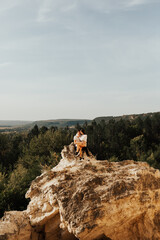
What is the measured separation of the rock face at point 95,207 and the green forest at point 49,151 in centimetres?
1558

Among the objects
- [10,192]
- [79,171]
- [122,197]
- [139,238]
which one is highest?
[79,171]

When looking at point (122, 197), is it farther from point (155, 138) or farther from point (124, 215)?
point (155, 138)

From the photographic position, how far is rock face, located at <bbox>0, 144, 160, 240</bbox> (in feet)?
36.6

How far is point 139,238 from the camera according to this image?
12.0 meters

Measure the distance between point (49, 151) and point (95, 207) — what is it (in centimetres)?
4516

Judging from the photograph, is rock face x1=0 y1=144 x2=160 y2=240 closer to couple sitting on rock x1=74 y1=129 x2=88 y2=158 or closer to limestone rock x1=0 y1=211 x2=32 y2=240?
limestone rock x1=0 y1=211 x2=32 y2=240

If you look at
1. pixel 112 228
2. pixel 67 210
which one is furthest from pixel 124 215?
pixel 67 210

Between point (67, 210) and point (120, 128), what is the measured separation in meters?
78.4

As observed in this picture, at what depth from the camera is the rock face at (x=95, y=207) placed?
11.1 meters

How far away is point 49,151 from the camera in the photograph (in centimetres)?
→ 5522

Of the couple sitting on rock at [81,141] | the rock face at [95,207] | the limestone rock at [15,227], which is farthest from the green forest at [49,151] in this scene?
the couple sitting on rock at [81,141]

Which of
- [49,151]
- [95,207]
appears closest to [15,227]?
[95,207]

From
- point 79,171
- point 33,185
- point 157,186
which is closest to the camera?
point 157,186

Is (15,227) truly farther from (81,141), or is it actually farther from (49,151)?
(49,151)
